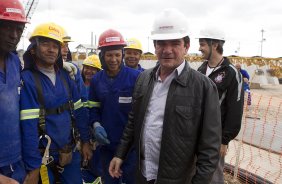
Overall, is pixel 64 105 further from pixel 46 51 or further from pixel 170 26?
pixel 170 26

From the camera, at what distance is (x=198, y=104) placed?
217cm

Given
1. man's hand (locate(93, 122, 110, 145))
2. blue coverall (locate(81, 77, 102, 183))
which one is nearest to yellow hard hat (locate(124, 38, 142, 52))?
blue coverall (locate(81, 77, 102, 183))

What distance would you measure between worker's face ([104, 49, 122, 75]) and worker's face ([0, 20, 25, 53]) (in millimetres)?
1200

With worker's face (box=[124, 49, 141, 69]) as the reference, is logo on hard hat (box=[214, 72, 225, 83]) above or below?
below

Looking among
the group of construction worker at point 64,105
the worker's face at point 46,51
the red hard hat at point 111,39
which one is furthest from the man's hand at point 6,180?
the red hard hat at point 111,39

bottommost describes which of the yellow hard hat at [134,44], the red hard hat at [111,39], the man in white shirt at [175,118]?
the man in white shirt at [175,118]

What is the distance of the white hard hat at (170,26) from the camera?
2.27 meters

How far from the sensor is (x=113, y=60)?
11.0 feet

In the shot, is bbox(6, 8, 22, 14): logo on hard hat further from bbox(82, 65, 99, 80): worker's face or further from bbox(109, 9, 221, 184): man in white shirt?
bbox(82, 65, 99, 80): worker's face

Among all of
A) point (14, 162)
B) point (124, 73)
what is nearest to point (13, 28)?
point (14, 162)

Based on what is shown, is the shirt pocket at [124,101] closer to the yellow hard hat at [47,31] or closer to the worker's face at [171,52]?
the yellow hard hat at [47,31]

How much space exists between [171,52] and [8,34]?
1321mm

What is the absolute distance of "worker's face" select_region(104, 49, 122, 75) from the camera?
11.1 ft

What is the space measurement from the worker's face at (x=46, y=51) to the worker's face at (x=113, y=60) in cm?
69
